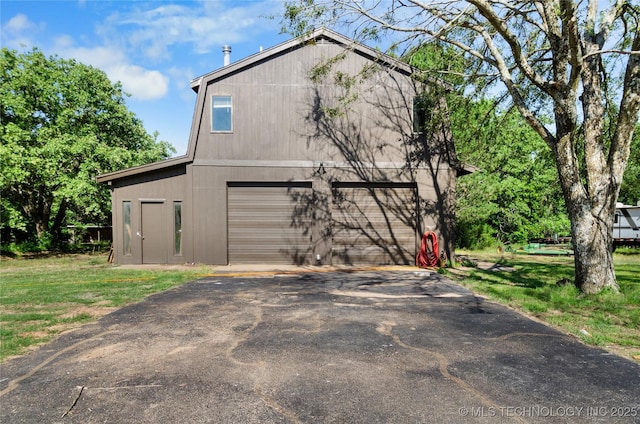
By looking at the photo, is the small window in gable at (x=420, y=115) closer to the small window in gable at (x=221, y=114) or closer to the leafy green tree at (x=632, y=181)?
the small window in gable at (x=221, y=114)

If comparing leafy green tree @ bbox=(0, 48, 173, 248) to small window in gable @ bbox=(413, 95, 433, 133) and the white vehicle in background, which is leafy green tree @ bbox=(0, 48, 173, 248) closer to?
small window in gable @ bbox=(413, 95, 433, 133)

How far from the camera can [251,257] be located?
1251cm

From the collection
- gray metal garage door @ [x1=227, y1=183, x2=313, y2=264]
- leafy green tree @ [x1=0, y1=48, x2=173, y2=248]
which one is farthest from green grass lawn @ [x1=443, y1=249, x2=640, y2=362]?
leafy green tree @ [x1=0, y1=48, x2=173, y2=248]

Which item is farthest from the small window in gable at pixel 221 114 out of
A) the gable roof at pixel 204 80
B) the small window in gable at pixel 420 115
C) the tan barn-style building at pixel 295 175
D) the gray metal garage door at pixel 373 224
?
the small window in gable at pixel 420 115

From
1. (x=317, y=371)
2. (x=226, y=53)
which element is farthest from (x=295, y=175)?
(x=317, y=371)

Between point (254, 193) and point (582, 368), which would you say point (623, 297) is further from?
point (254, 193)

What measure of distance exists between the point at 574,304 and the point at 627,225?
16431mm

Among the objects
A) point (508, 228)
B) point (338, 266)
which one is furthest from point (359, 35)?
point (508, 228)

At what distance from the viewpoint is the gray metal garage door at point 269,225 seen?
12.5m

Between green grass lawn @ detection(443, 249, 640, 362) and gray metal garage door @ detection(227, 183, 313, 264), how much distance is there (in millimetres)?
5033

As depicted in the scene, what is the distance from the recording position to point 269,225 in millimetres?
12531

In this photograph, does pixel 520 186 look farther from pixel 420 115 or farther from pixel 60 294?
pixel 60 294

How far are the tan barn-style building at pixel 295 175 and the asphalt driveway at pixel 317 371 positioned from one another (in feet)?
20.1

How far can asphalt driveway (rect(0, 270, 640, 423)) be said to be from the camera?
9.89 feet
